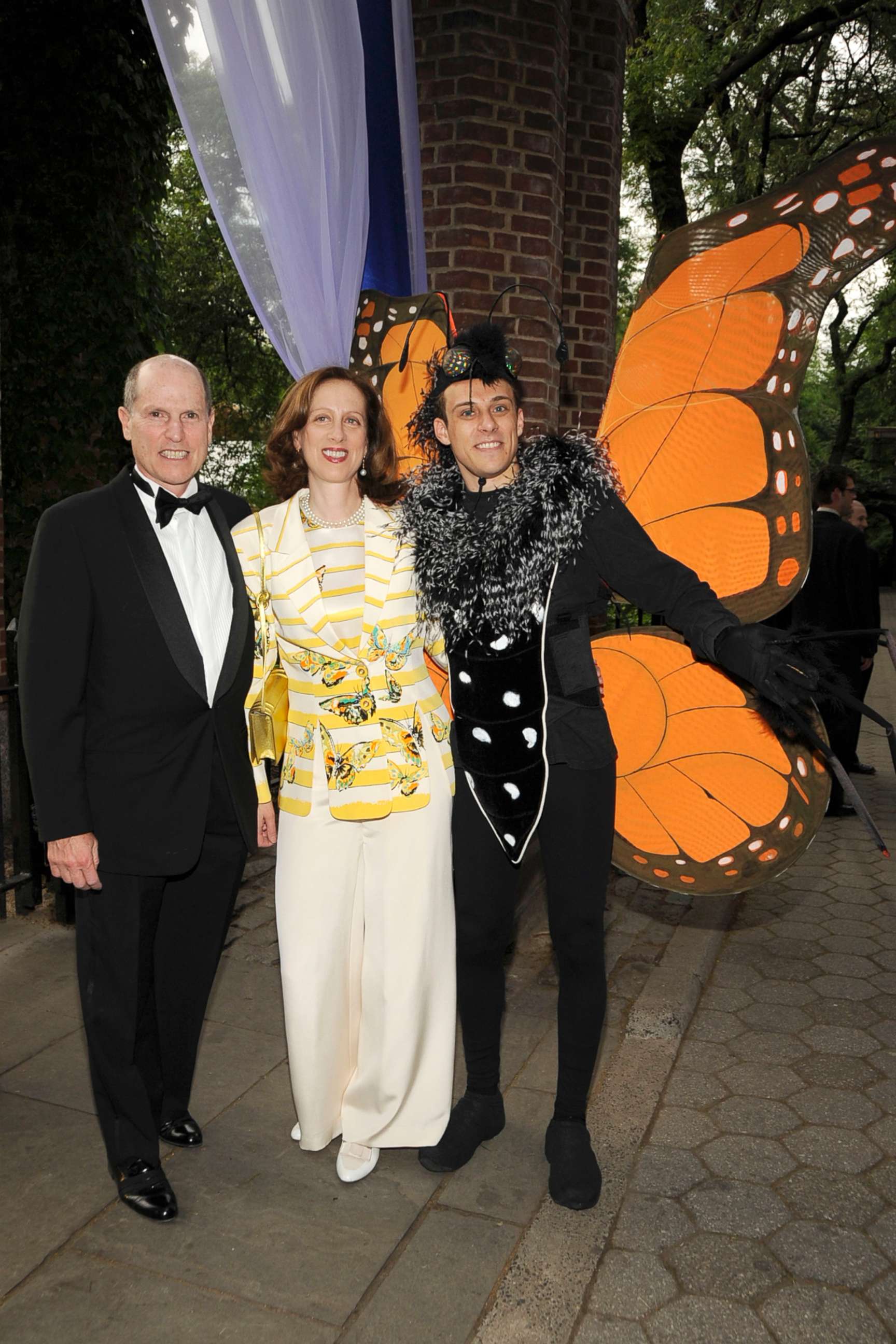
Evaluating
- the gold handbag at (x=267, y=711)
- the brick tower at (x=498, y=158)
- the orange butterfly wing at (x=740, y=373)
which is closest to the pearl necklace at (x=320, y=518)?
the gold handbag at (x=267, y=711)

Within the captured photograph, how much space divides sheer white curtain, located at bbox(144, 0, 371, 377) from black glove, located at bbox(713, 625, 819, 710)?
1.91m

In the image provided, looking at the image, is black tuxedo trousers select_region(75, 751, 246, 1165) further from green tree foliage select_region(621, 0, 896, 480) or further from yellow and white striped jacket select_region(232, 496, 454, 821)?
green tree foliage select_region(621, 0, 896, 480)

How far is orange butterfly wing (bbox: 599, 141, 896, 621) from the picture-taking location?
8.93 ft

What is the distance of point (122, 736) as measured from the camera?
2.65m

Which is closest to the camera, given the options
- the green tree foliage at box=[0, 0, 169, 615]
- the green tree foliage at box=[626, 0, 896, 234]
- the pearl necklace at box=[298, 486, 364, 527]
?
the pearl necklace at box=[298, 486, 364, 527]

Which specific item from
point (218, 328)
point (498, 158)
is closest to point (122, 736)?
point (498, 158)

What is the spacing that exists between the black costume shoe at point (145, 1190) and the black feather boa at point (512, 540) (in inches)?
60.8

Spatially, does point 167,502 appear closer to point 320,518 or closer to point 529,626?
point 320,518

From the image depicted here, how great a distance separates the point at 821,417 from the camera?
129 ft

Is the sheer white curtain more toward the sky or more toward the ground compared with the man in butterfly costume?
more toward the sky

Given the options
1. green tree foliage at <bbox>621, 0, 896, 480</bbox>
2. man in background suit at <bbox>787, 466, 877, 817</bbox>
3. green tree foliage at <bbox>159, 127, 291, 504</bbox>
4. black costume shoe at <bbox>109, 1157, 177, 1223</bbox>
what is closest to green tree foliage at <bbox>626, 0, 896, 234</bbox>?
green tree foliage at <bbox>621, 0, 896, 480</bbox>

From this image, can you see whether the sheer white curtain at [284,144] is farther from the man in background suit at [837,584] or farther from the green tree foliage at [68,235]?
the green tree foliage at [68,235]

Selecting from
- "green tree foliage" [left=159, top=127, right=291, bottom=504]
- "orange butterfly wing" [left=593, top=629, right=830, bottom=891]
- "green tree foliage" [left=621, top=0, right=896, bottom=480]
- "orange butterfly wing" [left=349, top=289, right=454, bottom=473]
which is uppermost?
"green tree foliage" [left=621, top=0, right=896, bottom=480]

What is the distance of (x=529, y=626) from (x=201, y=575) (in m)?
0.86
